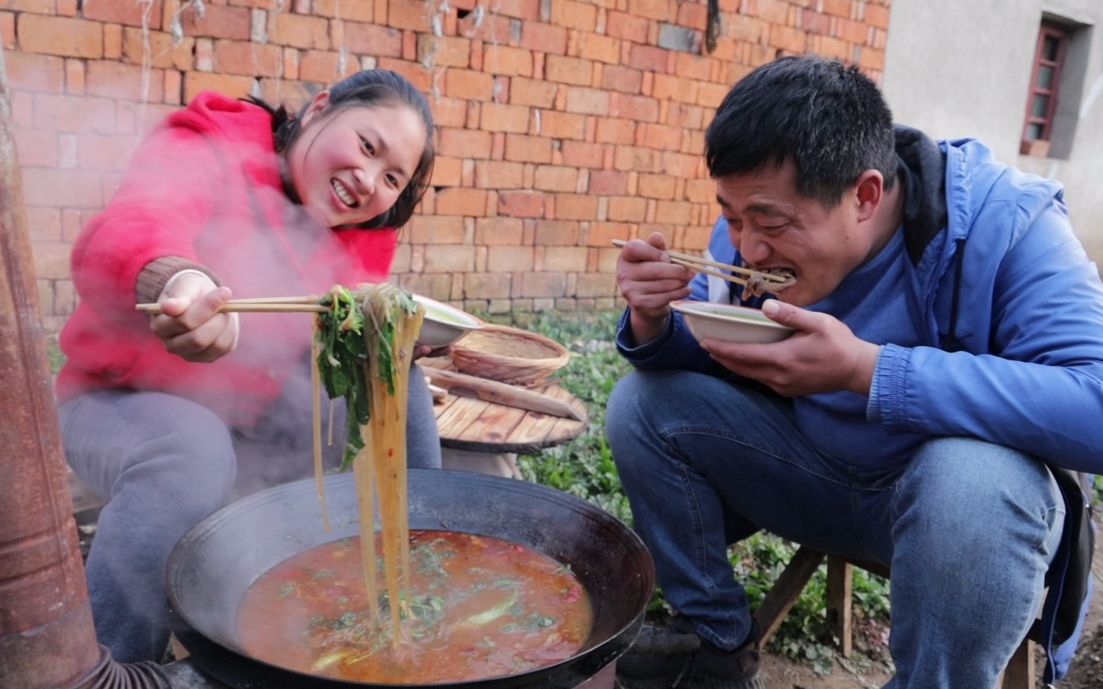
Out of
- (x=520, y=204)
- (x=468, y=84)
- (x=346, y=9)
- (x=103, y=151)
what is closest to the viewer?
(x=103, y=151)

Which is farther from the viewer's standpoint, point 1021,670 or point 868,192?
point 1021,670

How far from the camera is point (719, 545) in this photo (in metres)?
2.93

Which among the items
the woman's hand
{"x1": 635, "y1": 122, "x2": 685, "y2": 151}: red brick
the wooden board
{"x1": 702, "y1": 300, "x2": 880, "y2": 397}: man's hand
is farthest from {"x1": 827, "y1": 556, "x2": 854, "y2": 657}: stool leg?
{"x1": 635, "y1": 122, "x2": 685, "y2": 151}: red brick

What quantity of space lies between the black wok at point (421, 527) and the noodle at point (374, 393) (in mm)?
328

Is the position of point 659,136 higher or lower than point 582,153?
higher

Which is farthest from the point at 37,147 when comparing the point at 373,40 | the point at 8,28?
the point at 373,40

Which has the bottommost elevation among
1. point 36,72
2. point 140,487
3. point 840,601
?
point 840,601

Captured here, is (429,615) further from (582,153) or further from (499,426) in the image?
(582,153)

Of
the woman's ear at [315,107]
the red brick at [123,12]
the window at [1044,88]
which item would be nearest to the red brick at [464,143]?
the red brick at [123,12]

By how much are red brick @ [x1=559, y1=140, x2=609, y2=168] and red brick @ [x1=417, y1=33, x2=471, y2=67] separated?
1.26 metres

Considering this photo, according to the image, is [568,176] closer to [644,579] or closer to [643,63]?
[643,63]

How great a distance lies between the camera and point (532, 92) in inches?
281

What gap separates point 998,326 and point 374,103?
2.13 m

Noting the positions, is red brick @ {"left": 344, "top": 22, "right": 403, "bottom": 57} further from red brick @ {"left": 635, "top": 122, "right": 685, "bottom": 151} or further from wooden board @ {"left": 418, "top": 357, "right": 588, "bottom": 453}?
wooden board @ {"left": 418, "top": 357, "right": 588, "bottom": 453}
